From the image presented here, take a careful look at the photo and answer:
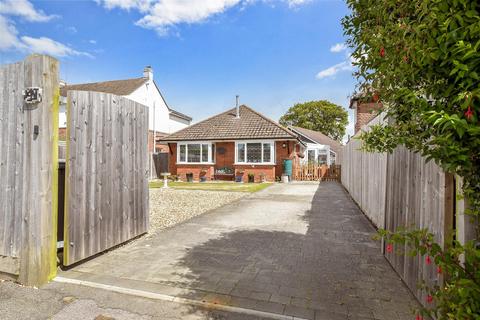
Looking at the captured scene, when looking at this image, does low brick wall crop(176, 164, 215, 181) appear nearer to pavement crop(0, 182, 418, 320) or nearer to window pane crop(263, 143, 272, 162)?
window pane crop(263, 143, 272, 162)

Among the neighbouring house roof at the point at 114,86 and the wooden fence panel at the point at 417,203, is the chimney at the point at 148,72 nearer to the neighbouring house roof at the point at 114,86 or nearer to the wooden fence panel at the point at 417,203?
the neighbouring house roof at the point at 114,86

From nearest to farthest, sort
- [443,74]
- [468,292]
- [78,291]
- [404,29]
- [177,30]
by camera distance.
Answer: [468,292] < [443,74] < [404,29] < [78,291] < [177,30]

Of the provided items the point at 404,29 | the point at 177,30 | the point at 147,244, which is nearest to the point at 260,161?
the point at 177,30

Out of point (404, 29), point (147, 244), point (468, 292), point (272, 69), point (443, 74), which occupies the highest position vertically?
point (272, 69)

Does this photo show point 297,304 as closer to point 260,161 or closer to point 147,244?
point 147,244

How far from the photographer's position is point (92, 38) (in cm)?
1167

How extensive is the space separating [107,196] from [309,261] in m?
3.39

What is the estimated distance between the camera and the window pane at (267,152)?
61.9 ft

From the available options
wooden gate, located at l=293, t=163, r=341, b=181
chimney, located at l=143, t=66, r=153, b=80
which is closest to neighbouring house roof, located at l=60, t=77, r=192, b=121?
chimney, located at l=143, t=66, r=153, b=80

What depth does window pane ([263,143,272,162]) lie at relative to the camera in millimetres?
18875

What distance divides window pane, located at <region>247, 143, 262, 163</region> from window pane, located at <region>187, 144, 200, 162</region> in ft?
13.3

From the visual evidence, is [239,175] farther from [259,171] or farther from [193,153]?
[193,153]

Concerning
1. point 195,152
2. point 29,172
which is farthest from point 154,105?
point 29,172

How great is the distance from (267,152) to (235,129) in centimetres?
317
